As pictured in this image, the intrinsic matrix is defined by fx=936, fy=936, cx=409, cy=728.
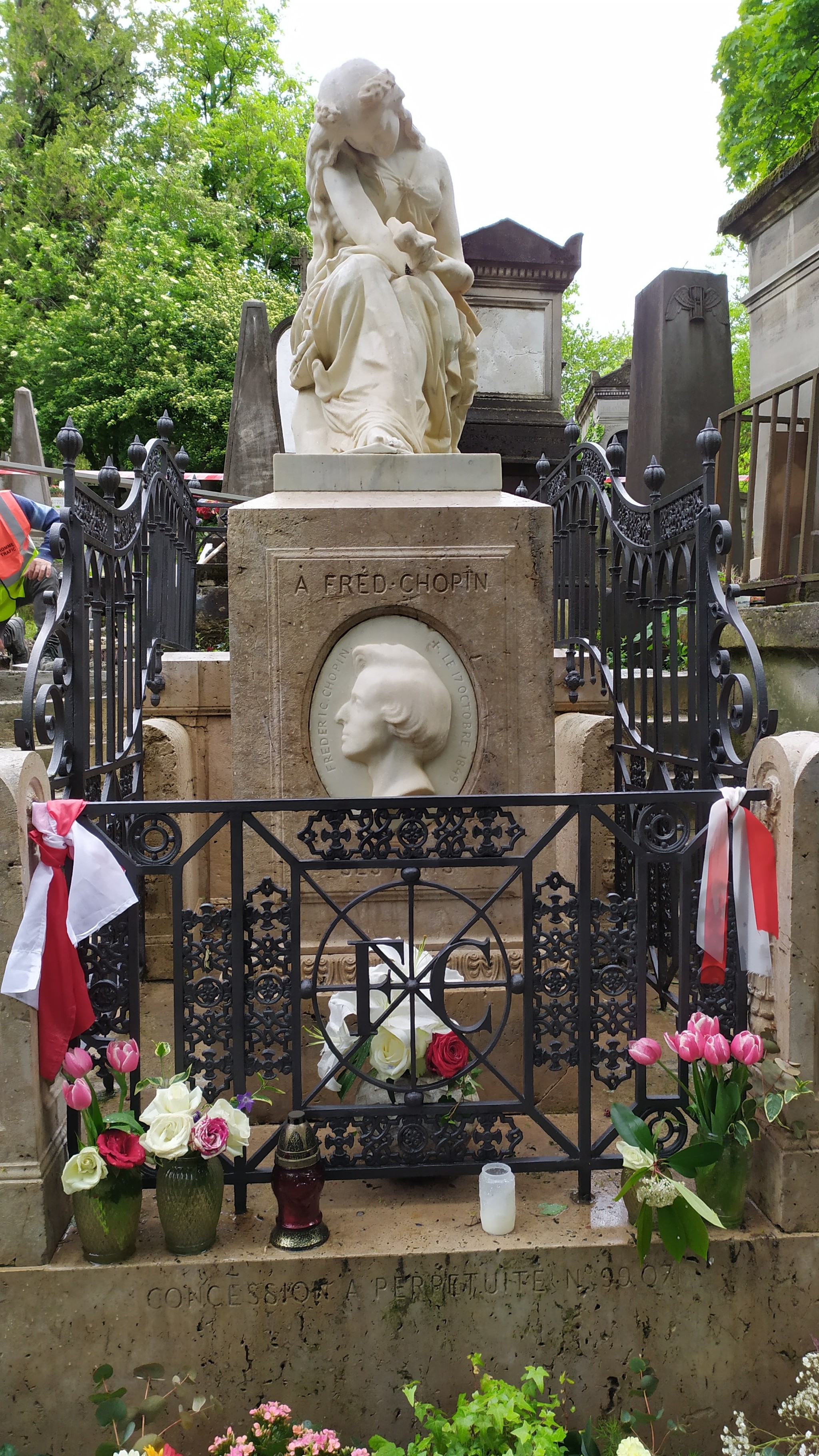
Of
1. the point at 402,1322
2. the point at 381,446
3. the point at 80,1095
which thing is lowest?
the point at 402,1322

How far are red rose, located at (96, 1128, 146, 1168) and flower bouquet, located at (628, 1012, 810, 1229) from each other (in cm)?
133

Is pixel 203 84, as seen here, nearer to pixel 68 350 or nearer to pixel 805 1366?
pixel 68 350

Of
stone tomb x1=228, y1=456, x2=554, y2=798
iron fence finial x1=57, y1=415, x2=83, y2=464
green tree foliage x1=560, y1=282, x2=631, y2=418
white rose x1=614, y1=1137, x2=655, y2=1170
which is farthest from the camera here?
green tree foliage x1=560, y1=282, x2=631, y2=418

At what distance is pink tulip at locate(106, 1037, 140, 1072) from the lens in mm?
2490

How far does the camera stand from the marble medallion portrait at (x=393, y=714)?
3.42 metres

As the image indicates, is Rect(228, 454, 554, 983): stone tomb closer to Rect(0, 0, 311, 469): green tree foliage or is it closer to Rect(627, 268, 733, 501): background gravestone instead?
Rect(627, 268, 733, 501): background gravestone

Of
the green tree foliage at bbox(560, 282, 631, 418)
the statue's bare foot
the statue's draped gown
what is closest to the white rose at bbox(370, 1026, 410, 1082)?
the statue's bare foot

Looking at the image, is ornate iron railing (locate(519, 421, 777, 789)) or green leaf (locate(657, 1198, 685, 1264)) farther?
ornate iron railing (locate(519, 421, 777, 789))

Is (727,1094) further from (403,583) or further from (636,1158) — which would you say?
(403,583)

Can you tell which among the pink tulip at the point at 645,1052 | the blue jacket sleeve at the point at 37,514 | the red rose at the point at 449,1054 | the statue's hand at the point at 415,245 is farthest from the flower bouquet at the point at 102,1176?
the statue's hand at the point at 415,245

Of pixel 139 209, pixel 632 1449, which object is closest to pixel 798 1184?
pixel 632 1449

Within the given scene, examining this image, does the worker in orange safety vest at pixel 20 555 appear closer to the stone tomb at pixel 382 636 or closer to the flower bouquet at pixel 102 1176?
the stone tomb at pixel 382 636

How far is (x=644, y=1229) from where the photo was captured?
92.6 inches

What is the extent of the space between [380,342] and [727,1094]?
11.5ft
